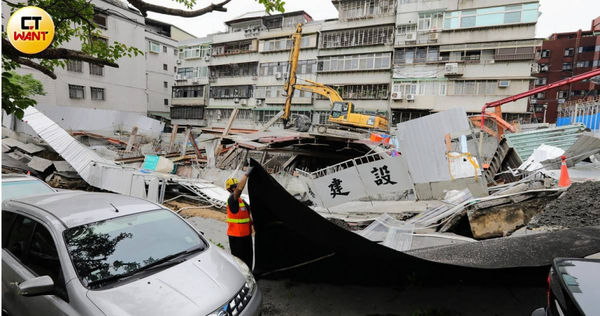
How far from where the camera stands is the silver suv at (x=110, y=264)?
259cm

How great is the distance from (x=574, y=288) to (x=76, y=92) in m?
38.7

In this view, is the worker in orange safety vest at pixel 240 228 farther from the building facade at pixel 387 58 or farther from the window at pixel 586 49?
the window at pixel 586 49

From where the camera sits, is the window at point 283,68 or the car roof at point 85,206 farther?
the window at point 283,68

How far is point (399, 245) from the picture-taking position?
A: 445 centimetres

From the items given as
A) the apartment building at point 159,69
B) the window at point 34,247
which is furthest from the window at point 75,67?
the window at point 34,247

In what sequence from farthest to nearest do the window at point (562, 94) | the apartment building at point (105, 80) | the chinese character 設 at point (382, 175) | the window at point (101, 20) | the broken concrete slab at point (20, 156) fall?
the window at point (562, 94)
the window at point (101, 20)
the apartment building at point (105, 80)
the broken concrete slab at point (20, 156)
the chinese character 設 at point (382, 175)

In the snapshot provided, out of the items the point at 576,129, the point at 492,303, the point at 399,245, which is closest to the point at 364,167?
the point at 399,245

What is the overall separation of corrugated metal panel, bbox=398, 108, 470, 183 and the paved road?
4.11 metres

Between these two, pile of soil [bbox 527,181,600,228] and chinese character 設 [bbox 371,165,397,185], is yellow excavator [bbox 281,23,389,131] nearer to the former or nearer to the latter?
chinese character 設 [bbox 371,165,397,185]

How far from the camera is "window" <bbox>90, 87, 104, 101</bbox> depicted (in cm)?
3143

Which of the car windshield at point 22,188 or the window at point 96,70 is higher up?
the window at point 96,70

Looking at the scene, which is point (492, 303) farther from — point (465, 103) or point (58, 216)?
point (465, 103)

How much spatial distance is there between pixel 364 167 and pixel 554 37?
6022cm

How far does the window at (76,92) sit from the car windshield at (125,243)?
34717 mm
